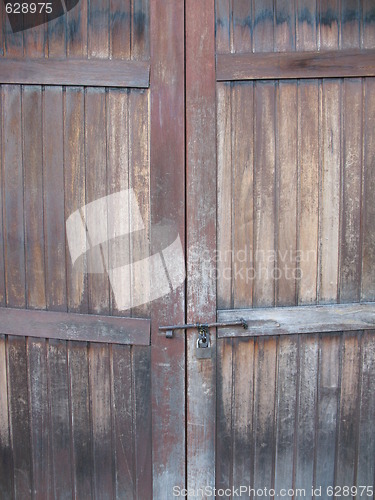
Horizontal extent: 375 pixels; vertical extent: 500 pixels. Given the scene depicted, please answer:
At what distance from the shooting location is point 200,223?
2.09 meters

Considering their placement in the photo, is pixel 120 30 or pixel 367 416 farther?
pixel 367 416

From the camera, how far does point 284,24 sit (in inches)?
81.1

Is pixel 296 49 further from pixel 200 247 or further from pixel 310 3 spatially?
pixel 200 247

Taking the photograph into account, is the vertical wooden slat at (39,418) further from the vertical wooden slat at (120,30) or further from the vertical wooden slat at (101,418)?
the vertical wooden slat at (120,30)

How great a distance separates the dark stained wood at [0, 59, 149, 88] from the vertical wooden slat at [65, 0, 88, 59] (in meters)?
0.05

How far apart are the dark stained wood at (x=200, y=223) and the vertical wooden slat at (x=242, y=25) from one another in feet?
0.34

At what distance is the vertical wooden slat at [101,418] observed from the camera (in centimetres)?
215

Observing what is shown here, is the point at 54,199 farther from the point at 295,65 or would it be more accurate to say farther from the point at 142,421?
the point at 295,65

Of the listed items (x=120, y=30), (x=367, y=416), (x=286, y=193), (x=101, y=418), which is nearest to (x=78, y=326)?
(x=101, y=418)

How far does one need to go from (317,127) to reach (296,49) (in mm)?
359

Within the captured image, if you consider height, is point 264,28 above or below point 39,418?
above

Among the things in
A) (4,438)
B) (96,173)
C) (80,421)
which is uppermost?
(96,173)

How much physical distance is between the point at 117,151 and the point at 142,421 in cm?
126

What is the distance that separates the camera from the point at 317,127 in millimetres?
2092
